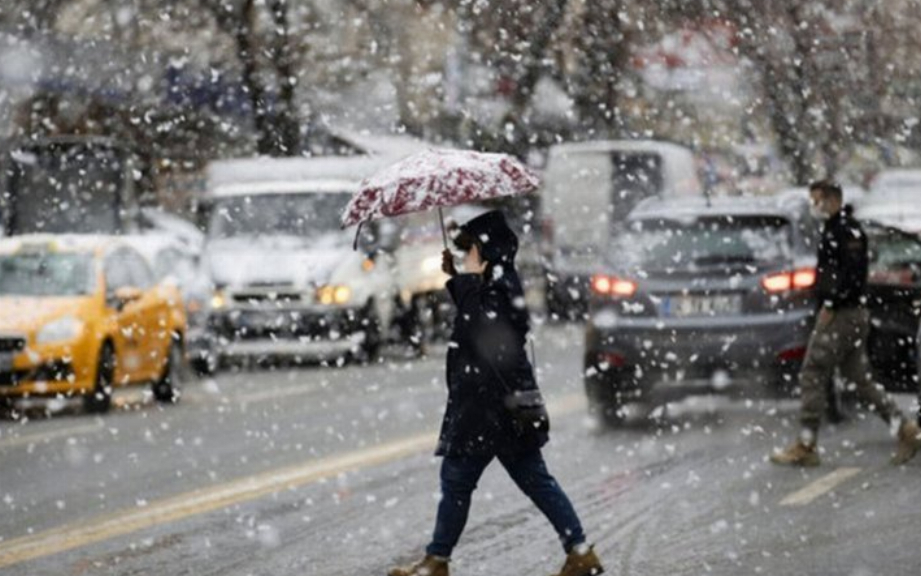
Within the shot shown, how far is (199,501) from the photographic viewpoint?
11320 millimetres

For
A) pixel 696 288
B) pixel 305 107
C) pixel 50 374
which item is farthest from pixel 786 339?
pixel 305 107

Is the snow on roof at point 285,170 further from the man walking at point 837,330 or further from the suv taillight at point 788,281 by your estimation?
the man walking at point 837,330

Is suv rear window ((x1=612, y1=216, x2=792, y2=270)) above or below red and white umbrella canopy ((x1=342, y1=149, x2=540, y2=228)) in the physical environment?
below

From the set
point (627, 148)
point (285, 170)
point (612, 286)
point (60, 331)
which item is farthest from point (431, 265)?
point (612, 286)

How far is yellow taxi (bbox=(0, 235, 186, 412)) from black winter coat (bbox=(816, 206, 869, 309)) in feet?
23.9

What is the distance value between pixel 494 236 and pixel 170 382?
11.7 metres

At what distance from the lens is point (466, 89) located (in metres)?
42.2

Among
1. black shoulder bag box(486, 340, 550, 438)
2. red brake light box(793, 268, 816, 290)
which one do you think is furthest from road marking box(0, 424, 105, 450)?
black shoulder bag box(486, 340, 550, 438)

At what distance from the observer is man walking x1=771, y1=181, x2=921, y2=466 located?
12438mm

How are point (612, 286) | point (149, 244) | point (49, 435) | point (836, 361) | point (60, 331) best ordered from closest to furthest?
point (836, 361) < point (612, 286) < point (49, 435) < point (60, 331) < point (149, 244)

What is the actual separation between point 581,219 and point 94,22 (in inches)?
390

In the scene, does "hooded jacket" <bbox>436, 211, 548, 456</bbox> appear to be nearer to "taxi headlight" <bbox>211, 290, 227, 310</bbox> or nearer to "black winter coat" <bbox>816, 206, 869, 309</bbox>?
"black winter coat" <bbox>816, 206, 869, 309</bbox>

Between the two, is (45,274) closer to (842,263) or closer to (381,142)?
(842,263)

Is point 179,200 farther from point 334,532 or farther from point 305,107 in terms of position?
point 334,532
